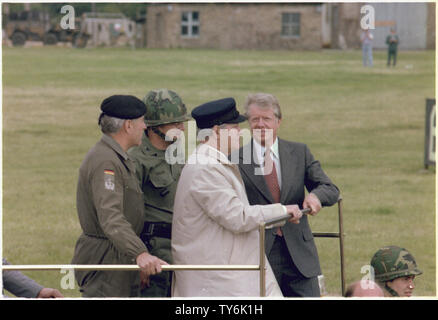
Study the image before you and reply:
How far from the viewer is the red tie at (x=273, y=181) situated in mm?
5027

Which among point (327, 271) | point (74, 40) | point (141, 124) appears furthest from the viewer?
point (74, 40)

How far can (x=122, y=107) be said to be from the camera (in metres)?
4.77

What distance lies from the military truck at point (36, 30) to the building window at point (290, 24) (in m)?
9.69

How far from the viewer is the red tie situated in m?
5.03

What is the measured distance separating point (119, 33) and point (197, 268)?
3944 cm

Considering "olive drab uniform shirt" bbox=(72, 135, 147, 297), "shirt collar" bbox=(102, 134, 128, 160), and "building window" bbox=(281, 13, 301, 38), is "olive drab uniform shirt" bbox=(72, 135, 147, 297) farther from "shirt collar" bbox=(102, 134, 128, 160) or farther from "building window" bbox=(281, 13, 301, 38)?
"building window" bbox=(281, 13, 301, 38)

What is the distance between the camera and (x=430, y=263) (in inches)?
465

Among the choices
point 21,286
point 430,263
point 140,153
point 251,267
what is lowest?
point 430,263

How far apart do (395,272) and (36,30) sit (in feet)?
128

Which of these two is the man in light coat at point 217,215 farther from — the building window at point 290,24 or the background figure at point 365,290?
the building window at point 290,24

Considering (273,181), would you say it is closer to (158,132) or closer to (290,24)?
(158,132)

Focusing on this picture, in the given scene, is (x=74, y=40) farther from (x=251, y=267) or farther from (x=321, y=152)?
(x=251, y=267)

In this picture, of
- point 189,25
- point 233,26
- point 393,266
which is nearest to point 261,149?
point 393,266
